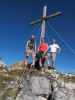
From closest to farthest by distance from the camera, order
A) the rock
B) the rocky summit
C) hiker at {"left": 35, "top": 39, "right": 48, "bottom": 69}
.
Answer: the rock < the rocky summit < hiker at {"left": 35, "top": 39, "right": 48, "bottom": 69}

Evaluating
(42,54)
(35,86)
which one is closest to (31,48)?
(42,54)

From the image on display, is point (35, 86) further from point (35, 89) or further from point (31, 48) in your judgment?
point (31, 48)

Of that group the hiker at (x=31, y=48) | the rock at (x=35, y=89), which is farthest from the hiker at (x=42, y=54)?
the rock at (x=35, y=89)

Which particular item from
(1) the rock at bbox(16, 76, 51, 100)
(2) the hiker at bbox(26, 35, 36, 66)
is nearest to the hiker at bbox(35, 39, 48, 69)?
(2) the hiker at bbox(26, 35, 36, 66)

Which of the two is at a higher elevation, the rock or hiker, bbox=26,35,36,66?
hiker, bbox=26,35,36,66

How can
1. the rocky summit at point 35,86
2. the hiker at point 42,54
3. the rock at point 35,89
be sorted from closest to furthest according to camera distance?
the rock at point 35,89
the rocky summit at point 35,86
the hiker at point 42,54

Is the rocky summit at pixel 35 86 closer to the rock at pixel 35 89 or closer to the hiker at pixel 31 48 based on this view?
the rock at pixel 35 89

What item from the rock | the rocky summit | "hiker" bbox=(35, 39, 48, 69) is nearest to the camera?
the rock

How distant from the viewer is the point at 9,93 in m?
24.8

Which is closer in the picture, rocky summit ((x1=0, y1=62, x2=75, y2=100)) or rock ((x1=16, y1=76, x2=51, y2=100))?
rock ((x1=16, y1=76, x2=51, y2=100))

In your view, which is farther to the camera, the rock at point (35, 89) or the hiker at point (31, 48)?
the hiker at point (31, 48)

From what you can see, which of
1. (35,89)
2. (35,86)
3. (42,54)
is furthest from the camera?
(42,54)

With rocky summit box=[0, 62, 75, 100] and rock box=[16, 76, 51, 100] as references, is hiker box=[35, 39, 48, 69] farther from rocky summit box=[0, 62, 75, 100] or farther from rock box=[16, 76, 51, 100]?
rock box=[16, 76, 51, 100]

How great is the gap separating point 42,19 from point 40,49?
18.4 feet
